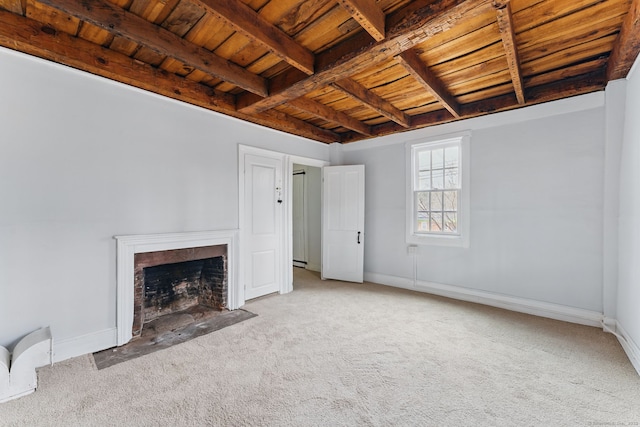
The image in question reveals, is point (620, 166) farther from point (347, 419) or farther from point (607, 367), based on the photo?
point (347, 419)

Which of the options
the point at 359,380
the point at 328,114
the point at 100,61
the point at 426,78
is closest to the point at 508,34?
the point at 426,78

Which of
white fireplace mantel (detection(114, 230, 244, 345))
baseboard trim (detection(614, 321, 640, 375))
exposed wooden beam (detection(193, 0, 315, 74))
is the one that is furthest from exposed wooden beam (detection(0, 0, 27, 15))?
baseboard trim (detection(614, 321, 640, 375))

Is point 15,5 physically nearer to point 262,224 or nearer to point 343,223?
point 262,224

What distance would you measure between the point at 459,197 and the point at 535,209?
90cm

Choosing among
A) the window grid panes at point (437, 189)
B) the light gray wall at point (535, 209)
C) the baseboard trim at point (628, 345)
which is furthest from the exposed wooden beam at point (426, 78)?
the baseboard trim at point (628, 345)

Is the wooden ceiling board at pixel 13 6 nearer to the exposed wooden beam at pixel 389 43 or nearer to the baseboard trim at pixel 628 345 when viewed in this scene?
the exposed wooden beam at pixel 389 43

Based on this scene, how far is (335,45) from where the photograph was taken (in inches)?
95.0

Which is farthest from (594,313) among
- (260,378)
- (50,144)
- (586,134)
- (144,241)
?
(50,144)

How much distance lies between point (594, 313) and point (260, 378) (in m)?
3.64

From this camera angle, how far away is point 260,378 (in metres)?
2.18

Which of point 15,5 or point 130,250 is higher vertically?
point 15,5

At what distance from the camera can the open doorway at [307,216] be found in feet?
20.4

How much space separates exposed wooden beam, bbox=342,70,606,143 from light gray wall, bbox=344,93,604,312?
13 centimetres

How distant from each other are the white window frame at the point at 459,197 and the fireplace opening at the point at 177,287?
9.54 ft
